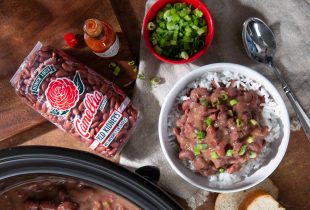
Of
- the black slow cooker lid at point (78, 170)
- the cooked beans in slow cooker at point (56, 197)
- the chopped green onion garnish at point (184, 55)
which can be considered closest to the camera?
the black slow cooker lid at point (78, 170)

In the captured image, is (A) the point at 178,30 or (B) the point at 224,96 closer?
(B) the point at 224,96

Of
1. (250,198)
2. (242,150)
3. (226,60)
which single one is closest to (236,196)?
(250,198)

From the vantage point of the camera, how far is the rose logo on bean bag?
176 cm

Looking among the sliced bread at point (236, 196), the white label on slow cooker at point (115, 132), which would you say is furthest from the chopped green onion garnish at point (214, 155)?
the white label on slow cooker at point (115, 132)

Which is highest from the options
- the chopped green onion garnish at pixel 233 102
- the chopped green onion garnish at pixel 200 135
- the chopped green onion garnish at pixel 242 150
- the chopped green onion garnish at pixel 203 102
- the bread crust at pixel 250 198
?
the chopped green onion garnish at pixel 203 102

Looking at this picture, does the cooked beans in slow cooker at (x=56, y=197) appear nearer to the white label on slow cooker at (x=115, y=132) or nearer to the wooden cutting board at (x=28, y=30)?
the white label on slow cooker at (x=115, y=132)

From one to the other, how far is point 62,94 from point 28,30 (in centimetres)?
35

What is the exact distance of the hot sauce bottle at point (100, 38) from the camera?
1.76 meters

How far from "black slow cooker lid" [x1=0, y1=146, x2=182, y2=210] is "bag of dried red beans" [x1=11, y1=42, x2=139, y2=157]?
287mm

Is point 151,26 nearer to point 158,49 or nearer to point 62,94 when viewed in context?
point 158,49

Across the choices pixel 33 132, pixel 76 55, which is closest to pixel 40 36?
pixel 76 55

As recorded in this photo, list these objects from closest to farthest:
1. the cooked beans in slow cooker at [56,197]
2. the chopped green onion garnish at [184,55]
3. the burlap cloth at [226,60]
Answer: the cooked beans in slow cooker at [56,197], the chopped green onion garnish at [184,55], the burlap cloth at [226,60]

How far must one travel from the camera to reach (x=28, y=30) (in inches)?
76.0

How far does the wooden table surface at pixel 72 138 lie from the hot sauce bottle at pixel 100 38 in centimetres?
9
